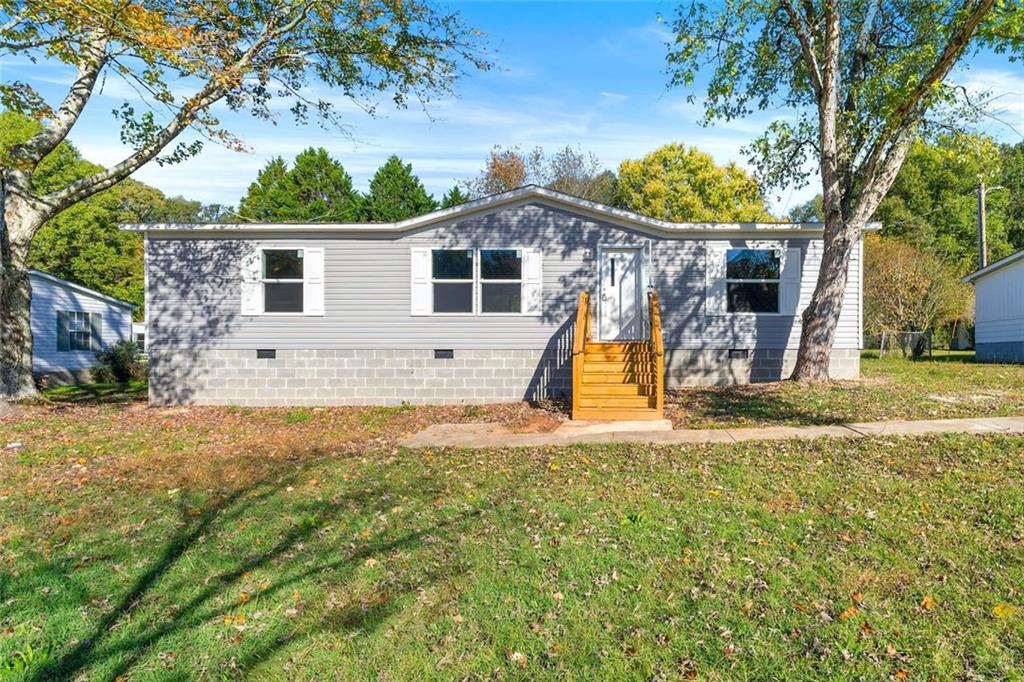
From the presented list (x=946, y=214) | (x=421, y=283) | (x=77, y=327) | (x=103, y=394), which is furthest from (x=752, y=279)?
(x=946, y=214)

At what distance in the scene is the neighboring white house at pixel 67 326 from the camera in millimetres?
17906

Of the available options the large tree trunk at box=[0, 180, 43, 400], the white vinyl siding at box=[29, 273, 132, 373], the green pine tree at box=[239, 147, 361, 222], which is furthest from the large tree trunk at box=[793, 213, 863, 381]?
the green pine tree at box=[239, 147, 361, 222]

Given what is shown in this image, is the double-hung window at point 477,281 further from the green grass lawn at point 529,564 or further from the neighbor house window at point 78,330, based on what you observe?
the neighbor house window at point 78,330

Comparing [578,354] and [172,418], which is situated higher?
[578,354]

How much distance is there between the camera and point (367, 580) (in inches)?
149

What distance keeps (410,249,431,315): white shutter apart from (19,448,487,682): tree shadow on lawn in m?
6.52

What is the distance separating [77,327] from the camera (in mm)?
19453

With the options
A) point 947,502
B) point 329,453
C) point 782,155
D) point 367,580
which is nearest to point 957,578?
point 947,502

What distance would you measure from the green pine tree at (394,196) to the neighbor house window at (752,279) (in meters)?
18.9

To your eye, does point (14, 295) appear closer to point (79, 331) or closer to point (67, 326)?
point (67, 326)

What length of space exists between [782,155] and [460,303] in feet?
→ 25.7

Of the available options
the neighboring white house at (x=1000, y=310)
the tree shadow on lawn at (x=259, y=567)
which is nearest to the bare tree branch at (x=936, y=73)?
the tree shadow on lawn at (x=259, y=567)

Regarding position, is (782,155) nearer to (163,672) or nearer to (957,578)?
(957,578)

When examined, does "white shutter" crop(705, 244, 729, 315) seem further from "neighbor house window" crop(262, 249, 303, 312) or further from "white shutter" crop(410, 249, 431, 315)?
"neighbor house window" crop(262, 249, 303, 312)
